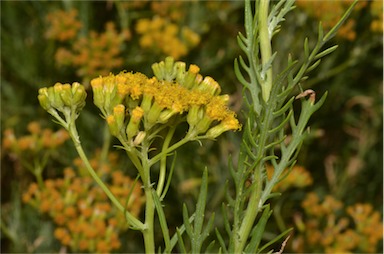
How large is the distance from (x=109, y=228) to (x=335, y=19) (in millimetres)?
1062

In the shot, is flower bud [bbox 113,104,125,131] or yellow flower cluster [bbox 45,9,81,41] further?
yellow flower cluster [bbox 45,9,81,41]

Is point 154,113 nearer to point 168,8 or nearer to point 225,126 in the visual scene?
point 225,126

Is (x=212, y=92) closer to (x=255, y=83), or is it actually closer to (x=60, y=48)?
(x=255, y=83)

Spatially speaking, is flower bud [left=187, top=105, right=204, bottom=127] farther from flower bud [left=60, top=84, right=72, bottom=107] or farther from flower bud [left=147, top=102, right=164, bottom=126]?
flower bud [left=60, top=84, right=72, bottom=107]

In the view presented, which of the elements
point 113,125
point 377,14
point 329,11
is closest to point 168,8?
point 329,11

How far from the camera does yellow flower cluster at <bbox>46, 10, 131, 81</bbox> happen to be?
223 centimetres

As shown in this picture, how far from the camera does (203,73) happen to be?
7.96 ft

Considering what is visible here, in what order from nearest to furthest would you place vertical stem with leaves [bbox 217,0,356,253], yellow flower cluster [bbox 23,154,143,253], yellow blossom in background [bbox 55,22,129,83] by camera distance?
vertical stem with leaves [bbox 217,0,356,253] → yellow flower cluster [bbox 23,154,143,253] → yellow blossom in background [bbox 55,22,129,83]

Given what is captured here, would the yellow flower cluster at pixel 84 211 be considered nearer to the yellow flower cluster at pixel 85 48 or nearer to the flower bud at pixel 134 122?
the yellow flower cluster at pixel 85 48

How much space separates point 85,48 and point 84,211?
0.63m

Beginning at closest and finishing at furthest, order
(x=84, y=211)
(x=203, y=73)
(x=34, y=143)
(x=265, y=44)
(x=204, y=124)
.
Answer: (x=265, y=44)
(x=204, y=124)
(x=84, y=211)
(x=34, y=143)
(x=203, y=73)

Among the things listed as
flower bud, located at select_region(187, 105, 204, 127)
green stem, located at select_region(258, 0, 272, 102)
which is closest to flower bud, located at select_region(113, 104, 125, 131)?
flower bud, located at select_region(187, 105, 204, 127)

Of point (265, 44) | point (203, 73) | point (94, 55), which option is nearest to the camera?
point (265, 44)

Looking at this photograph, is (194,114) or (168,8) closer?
(194,114)
